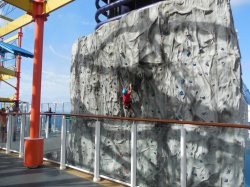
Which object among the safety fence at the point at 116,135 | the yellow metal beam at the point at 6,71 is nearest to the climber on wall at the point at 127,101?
the safety fence at the point at 116,135

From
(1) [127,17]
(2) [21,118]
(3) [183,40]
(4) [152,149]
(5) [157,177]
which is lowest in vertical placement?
(5) [157,177]

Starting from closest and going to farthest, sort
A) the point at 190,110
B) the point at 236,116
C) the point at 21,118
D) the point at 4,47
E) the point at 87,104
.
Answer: the point at 236,116
the point at 190,110
the point at 21,118
the point at 87,104
the point at 4,47

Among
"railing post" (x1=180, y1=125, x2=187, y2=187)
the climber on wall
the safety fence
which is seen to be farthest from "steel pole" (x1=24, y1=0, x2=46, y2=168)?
"railing post" (x1=180, y1=125, x2=187, y2=187)

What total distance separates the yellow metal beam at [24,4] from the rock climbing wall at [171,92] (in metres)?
2.51

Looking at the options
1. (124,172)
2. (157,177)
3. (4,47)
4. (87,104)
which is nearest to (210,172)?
(157,177)

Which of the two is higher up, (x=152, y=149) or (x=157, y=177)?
(x=152, y=149)

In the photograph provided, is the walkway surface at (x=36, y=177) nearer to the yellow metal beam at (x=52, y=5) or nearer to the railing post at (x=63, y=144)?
the railing post at (x=63, y=144)

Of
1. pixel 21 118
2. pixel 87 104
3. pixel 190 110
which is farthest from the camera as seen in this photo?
pixel 87 104

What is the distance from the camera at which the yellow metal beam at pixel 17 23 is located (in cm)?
671

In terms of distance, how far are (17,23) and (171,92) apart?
4377 millimetres

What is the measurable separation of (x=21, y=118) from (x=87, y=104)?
6.81ft

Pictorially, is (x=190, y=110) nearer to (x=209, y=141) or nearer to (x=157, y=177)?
(x=209, y=141)

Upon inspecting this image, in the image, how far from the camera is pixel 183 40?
626 centimetres

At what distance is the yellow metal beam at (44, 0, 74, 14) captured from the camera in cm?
575
